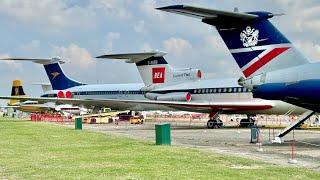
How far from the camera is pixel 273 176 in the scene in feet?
36.0

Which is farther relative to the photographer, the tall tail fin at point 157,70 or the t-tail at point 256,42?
the tall tail fin at point 157,70

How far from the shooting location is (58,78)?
58.0m

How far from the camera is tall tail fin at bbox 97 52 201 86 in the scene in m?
39.4

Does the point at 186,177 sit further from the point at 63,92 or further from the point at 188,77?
the point at 63,92

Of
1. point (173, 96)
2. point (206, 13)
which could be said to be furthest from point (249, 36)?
point (173, 96)

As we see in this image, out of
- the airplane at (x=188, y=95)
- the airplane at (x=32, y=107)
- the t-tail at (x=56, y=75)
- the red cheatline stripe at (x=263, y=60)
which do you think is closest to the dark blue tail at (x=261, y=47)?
the red cheatline stripe at (x=263, y=60)

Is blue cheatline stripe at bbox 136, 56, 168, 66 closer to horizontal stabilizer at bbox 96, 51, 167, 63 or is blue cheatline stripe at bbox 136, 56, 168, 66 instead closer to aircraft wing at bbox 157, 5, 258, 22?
horizontal stabilizer at bbox 96, 51, 167, 63

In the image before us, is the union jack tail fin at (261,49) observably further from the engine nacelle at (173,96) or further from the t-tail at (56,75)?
the t-tail at (56,75)

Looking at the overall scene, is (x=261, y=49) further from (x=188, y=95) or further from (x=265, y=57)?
(x=188, y=95)

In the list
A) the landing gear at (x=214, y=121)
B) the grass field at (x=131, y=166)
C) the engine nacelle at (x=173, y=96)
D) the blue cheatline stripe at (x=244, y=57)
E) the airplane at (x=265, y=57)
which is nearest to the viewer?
the grass field at (x=131, y=166)

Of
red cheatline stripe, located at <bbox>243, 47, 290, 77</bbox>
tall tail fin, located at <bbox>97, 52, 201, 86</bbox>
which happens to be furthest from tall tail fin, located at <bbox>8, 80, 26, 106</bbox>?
red cheatline stripe, located at <bbox>243, 47, 290, 77</bbox>

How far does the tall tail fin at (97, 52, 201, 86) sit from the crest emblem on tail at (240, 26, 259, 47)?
A: 19523mm

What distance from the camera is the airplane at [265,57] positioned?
720 inches

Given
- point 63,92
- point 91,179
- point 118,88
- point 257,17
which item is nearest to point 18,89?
point 63,92
